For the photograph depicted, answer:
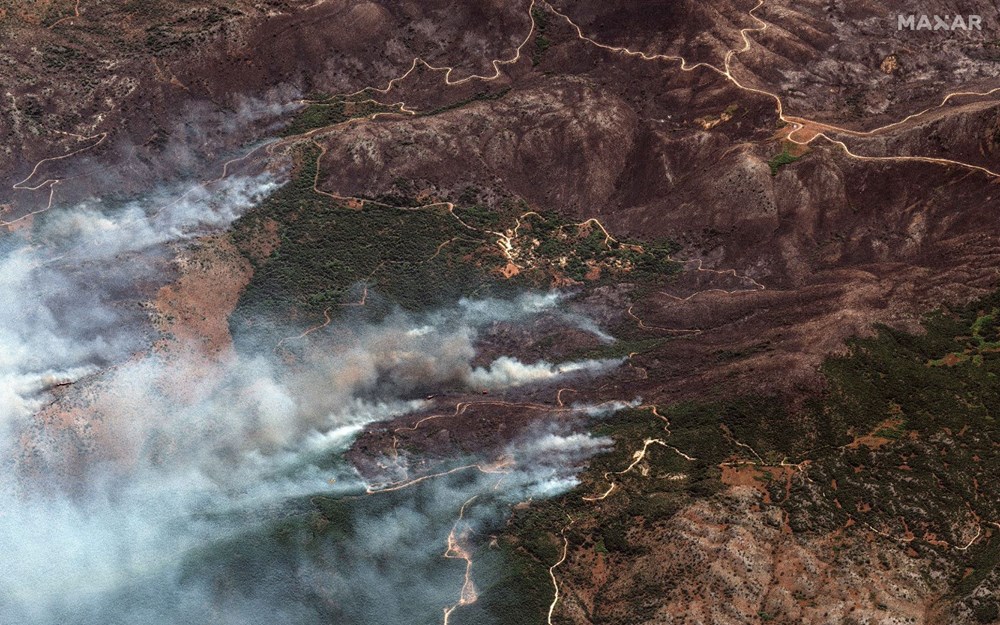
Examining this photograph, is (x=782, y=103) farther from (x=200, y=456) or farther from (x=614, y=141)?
(x=200, y=456)

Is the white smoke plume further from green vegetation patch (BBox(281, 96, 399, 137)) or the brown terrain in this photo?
green vegetation patch (BBox(281, 96, 399, 137))

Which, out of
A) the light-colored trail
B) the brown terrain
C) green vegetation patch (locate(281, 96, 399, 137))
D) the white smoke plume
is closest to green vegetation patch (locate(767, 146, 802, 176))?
the brown terrain

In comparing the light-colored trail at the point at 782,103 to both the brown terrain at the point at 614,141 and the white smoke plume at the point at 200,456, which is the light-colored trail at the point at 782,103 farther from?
the white smoke plume at the point at 200,456

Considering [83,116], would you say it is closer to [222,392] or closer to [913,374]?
[222,392]

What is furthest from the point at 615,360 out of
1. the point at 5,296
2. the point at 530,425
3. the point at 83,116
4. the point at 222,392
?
the point at 83,116

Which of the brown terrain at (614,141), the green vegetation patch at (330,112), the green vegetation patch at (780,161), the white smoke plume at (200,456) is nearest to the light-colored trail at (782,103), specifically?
the brown terrain at (614,141)

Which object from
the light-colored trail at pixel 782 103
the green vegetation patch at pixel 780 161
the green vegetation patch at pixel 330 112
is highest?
the light-colored trail at pixel 782 103

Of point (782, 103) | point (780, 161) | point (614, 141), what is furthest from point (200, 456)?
point (782, 103)

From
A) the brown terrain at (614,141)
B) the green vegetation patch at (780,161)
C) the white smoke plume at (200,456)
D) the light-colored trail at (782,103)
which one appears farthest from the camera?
the green vegetation patch at (780,161)

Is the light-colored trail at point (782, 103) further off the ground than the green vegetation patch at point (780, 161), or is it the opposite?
the light-colored trail at point (782, 103)

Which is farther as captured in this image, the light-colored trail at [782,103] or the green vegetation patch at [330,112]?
the green vegetation patch at [330,112]
